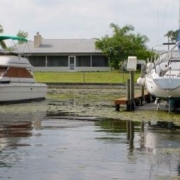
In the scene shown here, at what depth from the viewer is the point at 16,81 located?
105ft

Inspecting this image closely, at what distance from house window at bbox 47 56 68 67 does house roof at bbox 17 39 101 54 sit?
0.83 m

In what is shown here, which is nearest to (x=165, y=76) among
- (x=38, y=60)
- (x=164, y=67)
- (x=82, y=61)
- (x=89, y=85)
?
(x=164, y=67)

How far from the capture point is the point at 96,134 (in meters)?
17.0

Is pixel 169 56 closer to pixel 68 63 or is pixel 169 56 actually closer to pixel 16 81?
pixel 16 81

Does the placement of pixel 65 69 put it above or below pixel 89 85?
above

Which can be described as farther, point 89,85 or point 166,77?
point 89,85

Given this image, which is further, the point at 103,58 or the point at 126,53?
the point at 103,58

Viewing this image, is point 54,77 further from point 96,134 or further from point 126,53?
point 96,134

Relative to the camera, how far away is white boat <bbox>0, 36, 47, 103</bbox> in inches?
1201

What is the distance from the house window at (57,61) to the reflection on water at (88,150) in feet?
172

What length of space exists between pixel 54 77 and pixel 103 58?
621 inches

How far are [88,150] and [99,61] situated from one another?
57.6 metres

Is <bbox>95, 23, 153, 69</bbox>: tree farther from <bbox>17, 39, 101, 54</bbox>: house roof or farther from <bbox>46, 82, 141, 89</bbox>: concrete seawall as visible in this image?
<bbox>46, 82, 141, 89</bbox>: concrete seawall

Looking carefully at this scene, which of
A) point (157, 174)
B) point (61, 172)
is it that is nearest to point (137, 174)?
point (157, 174)
